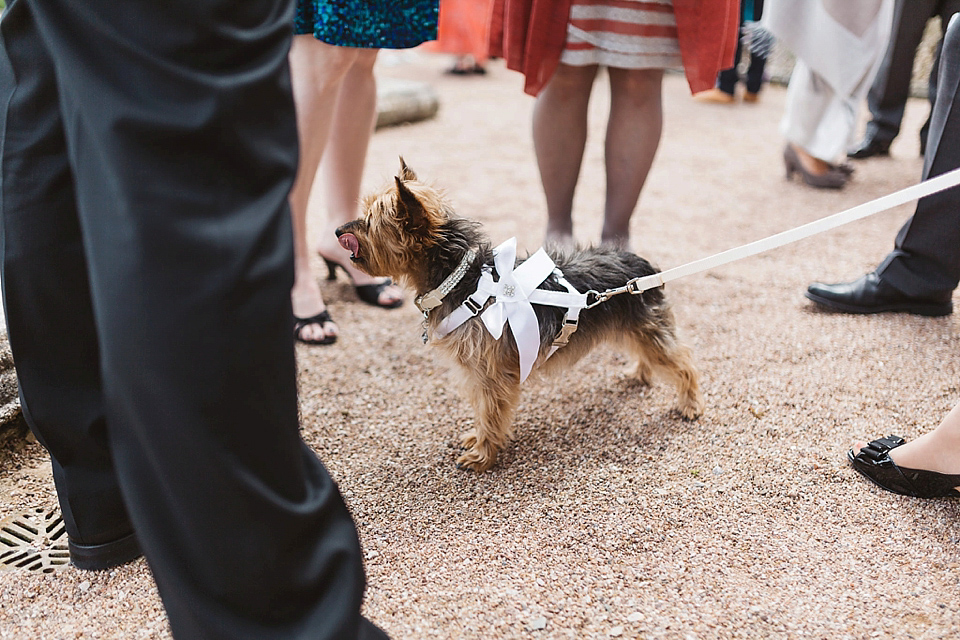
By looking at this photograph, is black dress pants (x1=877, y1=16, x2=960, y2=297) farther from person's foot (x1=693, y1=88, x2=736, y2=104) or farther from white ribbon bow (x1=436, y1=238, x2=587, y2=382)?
person's foot (x1=693, y1=88, x2=736, y2=104)

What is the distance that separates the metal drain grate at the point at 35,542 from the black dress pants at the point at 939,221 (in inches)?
Answer: 136

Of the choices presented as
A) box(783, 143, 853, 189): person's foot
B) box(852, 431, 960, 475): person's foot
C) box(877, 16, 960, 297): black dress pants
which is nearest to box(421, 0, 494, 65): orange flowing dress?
box(783, 143, 853, 189): person's foot

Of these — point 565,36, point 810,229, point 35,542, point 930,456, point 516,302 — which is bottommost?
point 35,542

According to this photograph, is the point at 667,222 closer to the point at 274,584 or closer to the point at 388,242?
the point at 388,242

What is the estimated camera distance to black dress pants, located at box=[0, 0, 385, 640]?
118 centimetres

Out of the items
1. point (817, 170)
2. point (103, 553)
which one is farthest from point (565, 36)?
point (817, 170)

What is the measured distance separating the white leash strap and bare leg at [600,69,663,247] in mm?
924

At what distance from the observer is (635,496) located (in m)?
2.34

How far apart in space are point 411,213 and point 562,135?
1490 mm

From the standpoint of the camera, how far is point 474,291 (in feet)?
7.56

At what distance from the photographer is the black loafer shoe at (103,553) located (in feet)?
6.52

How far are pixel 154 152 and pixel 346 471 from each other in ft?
5.06

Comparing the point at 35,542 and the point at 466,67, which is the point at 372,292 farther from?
the point at 466,67

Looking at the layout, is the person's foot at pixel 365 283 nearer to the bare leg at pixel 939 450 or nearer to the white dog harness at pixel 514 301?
the white dog harness at pixel 514 301
